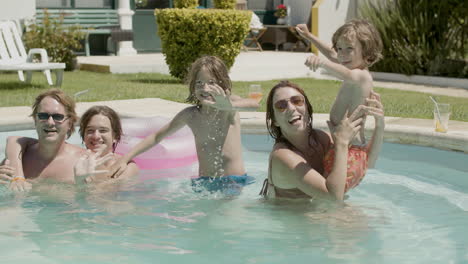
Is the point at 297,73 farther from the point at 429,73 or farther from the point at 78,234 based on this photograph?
the point at 78,234

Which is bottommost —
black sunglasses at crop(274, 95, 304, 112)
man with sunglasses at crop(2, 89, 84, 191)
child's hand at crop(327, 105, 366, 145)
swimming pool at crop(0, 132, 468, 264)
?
swimming pool at crop(0, 132, 468, 264)

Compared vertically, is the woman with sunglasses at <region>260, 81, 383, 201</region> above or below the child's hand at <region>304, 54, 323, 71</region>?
below

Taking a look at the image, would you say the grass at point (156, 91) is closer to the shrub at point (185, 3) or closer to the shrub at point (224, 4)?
the shrub at point (185, 3)

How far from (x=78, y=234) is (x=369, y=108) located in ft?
6.22

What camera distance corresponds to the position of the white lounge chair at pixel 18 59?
1201 centimetres

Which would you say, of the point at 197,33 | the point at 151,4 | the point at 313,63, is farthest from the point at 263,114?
the point at 151,4

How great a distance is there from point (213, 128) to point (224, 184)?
42 centimetres

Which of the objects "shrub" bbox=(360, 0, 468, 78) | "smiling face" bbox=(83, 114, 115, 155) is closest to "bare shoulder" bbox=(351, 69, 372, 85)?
"smiling face" bbox=(83, 114, 115, 155)

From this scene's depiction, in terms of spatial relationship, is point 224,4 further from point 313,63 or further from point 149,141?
point 313,63

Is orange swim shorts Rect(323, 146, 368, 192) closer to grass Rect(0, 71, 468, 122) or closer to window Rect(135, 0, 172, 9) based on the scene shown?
grass Rect(0, 71, 468, 122)

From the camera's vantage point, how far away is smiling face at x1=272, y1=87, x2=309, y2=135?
4000 millimetres

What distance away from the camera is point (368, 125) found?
694 cm

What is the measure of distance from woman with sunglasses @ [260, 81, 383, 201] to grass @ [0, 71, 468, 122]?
194 inches

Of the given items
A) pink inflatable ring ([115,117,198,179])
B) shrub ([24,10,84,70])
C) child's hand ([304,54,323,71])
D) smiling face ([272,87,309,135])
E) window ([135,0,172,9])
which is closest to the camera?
child's hand ([304,54,323,71])
